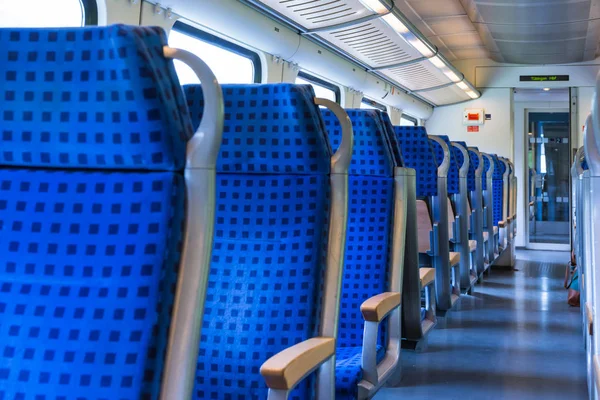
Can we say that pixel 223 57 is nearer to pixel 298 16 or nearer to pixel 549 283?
pixel 298 16

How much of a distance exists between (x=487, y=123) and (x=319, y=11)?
8535 millimetres

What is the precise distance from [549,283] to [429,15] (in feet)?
13.7

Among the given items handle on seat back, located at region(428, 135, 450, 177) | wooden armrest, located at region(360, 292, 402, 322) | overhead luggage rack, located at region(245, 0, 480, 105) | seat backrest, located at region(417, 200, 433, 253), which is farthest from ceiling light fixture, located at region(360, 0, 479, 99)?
wooden armrest, located at region(360, 292, 402, 322)

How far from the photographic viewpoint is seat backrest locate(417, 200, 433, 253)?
5230 millimetres

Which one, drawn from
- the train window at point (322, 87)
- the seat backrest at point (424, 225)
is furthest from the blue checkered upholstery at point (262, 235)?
→ the train window at point (322, 87)

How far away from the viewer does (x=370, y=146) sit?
2924 millimetres

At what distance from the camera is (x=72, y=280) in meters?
1.21

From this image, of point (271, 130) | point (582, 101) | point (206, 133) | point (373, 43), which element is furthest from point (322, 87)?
point (206, 133)

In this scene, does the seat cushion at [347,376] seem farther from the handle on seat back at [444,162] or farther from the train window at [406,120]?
the train window at [406,120]

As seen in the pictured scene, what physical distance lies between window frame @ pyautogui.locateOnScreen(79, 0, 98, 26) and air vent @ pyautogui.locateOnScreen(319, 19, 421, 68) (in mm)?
2988

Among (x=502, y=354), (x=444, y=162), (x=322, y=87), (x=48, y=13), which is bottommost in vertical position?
(x=502, y=354)

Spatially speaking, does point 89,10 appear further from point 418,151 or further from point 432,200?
point 432,200

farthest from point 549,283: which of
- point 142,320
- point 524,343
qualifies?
point 142,320

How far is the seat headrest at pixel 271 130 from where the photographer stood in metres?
1.96
